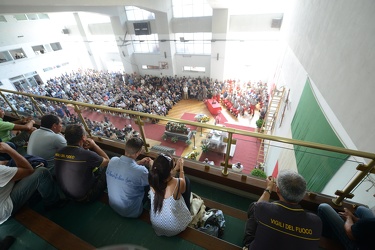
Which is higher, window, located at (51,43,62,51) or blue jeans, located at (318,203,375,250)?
window, located at (51,43,62,51)

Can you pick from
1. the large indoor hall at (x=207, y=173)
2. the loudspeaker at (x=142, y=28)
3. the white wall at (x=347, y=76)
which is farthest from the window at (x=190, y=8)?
the white wall at (x=347, y=76)

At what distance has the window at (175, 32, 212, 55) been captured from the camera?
42.6ft

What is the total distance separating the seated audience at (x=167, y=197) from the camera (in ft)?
4.62

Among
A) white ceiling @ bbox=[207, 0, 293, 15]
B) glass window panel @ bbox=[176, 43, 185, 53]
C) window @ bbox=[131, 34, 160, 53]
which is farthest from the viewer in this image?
window @ bbox=[131, 34, 160, 53]

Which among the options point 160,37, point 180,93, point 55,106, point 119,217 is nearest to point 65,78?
point 160,37

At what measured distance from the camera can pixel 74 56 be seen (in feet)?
61.5

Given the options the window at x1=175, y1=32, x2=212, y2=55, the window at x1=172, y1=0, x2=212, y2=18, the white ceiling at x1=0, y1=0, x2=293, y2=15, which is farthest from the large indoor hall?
the window at x1=175, y1=32, x2=212, y2=55

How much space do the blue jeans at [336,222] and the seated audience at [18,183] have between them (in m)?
2.92

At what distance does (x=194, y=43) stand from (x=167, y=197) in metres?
14.2

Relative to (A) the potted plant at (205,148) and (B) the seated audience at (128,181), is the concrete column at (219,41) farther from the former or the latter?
(B) the seated audience at (128,181)

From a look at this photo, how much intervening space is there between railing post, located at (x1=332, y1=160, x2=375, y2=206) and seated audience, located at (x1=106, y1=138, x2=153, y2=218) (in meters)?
2.02

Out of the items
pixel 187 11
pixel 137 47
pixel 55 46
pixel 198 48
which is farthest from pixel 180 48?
pixel 55 46

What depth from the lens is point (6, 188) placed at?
5.25 feet

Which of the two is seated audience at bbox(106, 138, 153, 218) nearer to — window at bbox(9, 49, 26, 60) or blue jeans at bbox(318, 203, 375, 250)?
blue jeans at bbox(318, 203, 375, 250)
